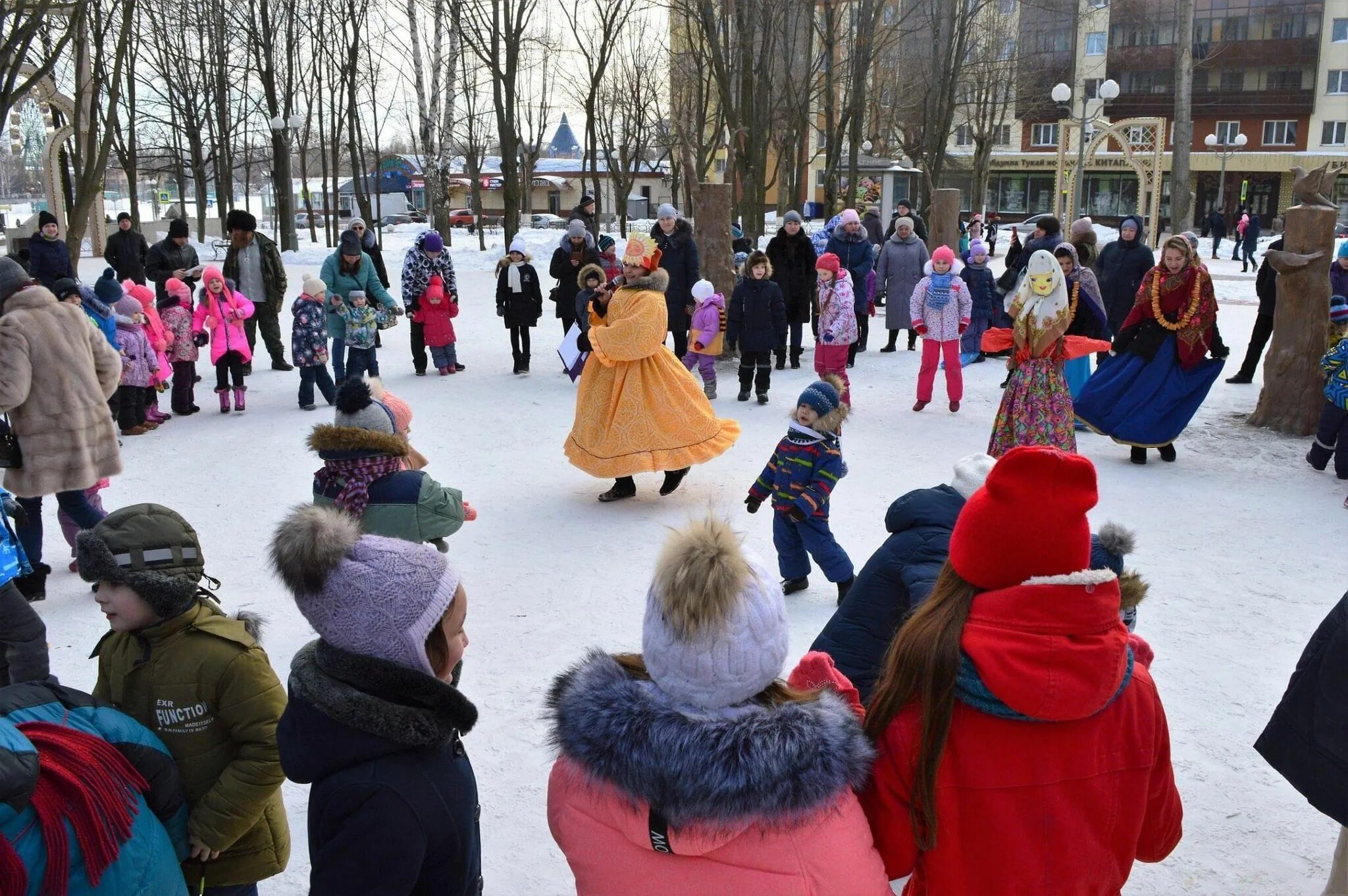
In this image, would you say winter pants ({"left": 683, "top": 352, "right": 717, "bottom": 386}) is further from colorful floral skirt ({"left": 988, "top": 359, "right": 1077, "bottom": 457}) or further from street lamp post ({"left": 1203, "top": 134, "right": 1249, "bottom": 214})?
street lamp post ({"left": 1203, "top": 134, "right": 1249, "bottom": 214})

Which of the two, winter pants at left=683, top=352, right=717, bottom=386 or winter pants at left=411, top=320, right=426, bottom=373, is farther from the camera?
winter pants at left=411, top=320, right=426, bottom=373

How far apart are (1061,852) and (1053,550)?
514 millimetres

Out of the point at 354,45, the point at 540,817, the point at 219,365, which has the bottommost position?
the point at 540,817

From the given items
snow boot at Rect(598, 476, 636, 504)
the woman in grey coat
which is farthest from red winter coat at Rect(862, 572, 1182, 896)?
the woman in grey coat

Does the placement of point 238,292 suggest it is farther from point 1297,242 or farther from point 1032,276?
point 1297,242

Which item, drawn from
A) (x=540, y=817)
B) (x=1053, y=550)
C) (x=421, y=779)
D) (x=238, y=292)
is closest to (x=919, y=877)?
(x=1053, y=550)

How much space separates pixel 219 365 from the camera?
9891 millimetres

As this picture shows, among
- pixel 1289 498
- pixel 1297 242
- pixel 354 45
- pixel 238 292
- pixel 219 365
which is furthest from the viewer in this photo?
pixel 354 45

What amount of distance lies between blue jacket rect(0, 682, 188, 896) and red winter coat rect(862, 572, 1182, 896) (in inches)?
53.6

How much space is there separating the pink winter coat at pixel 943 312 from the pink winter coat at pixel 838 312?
591mm

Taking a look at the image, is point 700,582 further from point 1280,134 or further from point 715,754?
point 1280,134

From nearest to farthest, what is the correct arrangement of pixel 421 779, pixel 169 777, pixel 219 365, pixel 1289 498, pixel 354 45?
pixel 421 779, pixel 169 777, pixel 1289 498, pixel 219 365, pixel 354 45

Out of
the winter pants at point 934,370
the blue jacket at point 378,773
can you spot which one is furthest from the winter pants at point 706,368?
the blue jacket at point 378,773

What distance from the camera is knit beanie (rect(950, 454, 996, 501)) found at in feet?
9.96
